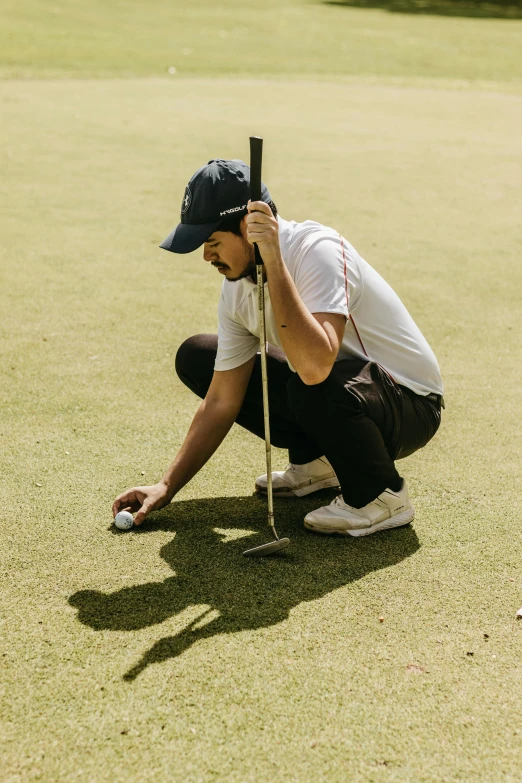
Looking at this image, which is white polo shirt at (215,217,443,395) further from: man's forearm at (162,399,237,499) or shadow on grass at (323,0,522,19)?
shadow on grass at (323,0,522,19)

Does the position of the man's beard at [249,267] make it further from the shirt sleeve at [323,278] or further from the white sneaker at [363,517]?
the white sneaker at [363,517]

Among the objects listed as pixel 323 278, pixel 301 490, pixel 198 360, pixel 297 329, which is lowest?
pixel 301 490

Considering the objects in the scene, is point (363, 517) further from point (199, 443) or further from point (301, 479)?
point (199, 443)

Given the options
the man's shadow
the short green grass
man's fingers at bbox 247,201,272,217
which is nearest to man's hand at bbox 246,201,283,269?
man's fingers at bbox 247,201,272,217

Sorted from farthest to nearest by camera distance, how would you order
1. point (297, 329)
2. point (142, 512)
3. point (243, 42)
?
point (243, 42)
point (142, 512)
point (297, 329)

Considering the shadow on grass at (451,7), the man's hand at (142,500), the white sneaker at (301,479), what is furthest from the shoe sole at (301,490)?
the shadow on grass at (451,7)

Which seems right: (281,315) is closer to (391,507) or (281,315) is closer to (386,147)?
(391,507)

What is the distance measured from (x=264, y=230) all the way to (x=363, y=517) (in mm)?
1207

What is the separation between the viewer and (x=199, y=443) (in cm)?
369

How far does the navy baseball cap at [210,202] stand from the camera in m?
3.26

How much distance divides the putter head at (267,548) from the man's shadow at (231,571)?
0.02 meters

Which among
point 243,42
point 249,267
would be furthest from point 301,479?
point 243,42

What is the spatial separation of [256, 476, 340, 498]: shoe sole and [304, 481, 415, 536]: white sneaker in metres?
0.36

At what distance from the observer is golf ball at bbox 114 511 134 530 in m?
3.59
